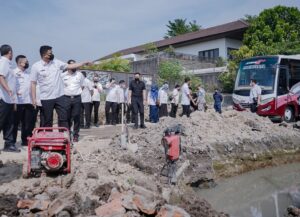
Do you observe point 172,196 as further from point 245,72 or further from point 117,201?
point 245,72

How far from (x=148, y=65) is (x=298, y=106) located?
9544 mm

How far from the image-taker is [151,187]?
21.6ft

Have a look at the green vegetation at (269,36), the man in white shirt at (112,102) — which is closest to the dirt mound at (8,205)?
the man in white shirt at (112,102)

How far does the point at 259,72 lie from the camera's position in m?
15.4

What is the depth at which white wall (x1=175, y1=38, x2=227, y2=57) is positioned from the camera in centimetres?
2892

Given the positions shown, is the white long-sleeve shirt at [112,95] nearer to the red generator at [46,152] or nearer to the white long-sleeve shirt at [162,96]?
Answer: the white long-sleeve shirt at [162,96]

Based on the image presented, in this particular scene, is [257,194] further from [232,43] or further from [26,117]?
[232,43]

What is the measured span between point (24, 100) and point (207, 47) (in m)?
23.9

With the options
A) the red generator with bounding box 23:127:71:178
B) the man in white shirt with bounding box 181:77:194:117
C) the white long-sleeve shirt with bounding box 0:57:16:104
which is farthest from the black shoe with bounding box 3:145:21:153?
the man in white shirt with bounding box 181:77:194:117

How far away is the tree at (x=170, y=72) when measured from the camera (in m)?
20.4

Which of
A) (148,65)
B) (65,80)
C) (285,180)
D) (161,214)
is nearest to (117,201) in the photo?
(161,214)

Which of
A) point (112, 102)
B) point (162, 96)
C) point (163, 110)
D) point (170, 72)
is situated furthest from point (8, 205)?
point (170, 72)

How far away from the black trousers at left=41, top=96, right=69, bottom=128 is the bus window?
10298 millimetres

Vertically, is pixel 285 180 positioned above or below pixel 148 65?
below
